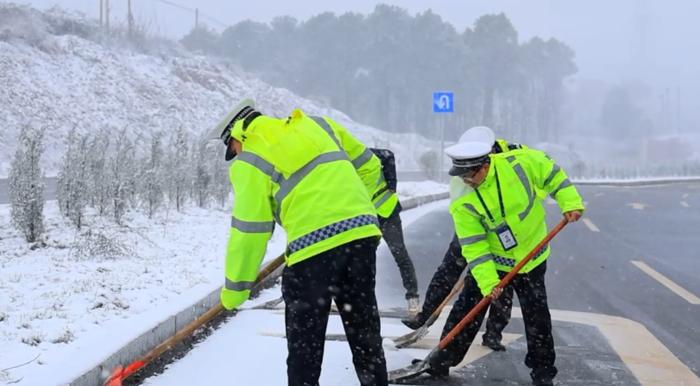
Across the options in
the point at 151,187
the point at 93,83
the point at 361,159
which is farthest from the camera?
the point at 93,83

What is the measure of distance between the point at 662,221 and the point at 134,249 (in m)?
11.0

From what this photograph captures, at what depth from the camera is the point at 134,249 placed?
829cm

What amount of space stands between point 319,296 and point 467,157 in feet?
4.25

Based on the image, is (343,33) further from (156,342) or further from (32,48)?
(156,342)

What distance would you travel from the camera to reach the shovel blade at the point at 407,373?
4586mm

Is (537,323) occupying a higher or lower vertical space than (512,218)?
lower

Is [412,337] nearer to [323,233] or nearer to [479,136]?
[479,136]

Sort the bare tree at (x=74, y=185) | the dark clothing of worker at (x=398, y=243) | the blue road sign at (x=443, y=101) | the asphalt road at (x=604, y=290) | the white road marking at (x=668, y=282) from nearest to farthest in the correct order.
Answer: the asphalt road at (x=604, y=290), the dark clothing of worker at (x=398, y=243), the white road marking at (x=668, y=282), the bare tree at (x=74, y=185), the blue road sign at (x=443, y=101)

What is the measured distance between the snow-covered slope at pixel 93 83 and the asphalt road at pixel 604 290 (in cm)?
1484

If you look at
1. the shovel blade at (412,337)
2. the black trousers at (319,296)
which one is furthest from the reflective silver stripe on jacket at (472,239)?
the shovel blade at (412,337)

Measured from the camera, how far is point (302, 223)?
10.7 ft

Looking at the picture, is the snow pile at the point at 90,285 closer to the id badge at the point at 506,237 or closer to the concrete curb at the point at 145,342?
the concrete curb at the point at 145,342

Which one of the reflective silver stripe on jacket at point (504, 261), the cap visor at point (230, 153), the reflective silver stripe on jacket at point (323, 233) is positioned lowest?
the reflective silver stripe on jacket at point (504, 261)

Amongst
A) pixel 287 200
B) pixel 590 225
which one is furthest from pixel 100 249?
pixel 590 225
